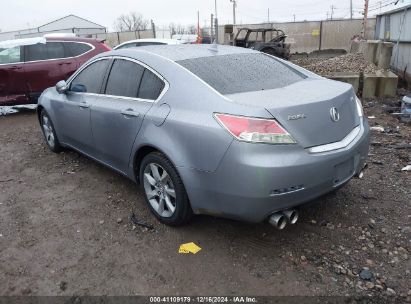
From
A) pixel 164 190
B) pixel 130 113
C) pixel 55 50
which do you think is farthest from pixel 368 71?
pixel 164 190

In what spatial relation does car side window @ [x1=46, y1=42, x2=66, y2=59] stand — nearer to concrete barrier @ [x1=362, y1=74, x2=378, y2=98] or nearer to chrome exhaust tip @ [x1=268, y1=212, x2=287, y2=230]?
concrete barrier @ [x1=362, y1=74, x2=378, y2=98]

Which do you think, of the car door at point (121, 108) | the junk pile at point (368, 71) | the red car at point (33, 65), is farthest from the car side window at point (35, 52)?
the junk pile at point (368, 71)

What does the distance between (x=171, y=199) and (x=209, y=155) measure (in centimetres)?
75

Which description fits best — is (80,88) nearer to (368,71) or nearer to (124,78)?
(124,78)

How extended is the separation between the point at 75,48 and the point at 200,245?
23.3 feet

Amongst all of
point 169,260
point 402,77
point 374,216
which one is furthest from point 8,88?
point 402,77

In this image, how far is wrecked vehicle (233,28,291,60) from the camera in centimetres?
1728

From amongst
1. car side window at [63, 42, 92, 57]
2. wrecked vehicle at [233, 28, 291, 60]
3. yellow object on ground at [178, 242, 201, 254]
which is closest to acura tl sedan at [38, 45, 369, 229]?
yellow object on ground at [178, 242, 201, 254]

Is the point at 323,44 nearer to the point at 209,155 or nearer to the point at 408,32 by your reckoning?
the point at 408,32

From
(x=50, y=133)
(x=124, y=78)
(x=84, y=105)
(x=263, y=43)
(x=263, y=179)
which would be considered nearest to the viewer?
(x=263, y=179)

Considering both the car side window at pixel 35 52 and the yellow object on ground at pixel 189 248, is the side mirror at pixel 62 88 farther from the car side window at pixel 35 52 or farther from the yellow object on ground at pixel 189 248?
the car side window at pixel 35 52

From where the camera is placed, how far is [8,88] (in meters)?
8.11

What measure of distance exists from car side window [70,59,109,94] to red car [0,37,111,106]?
4298 mm

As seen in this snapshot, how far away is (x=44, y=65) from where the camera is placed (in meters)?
8.36
